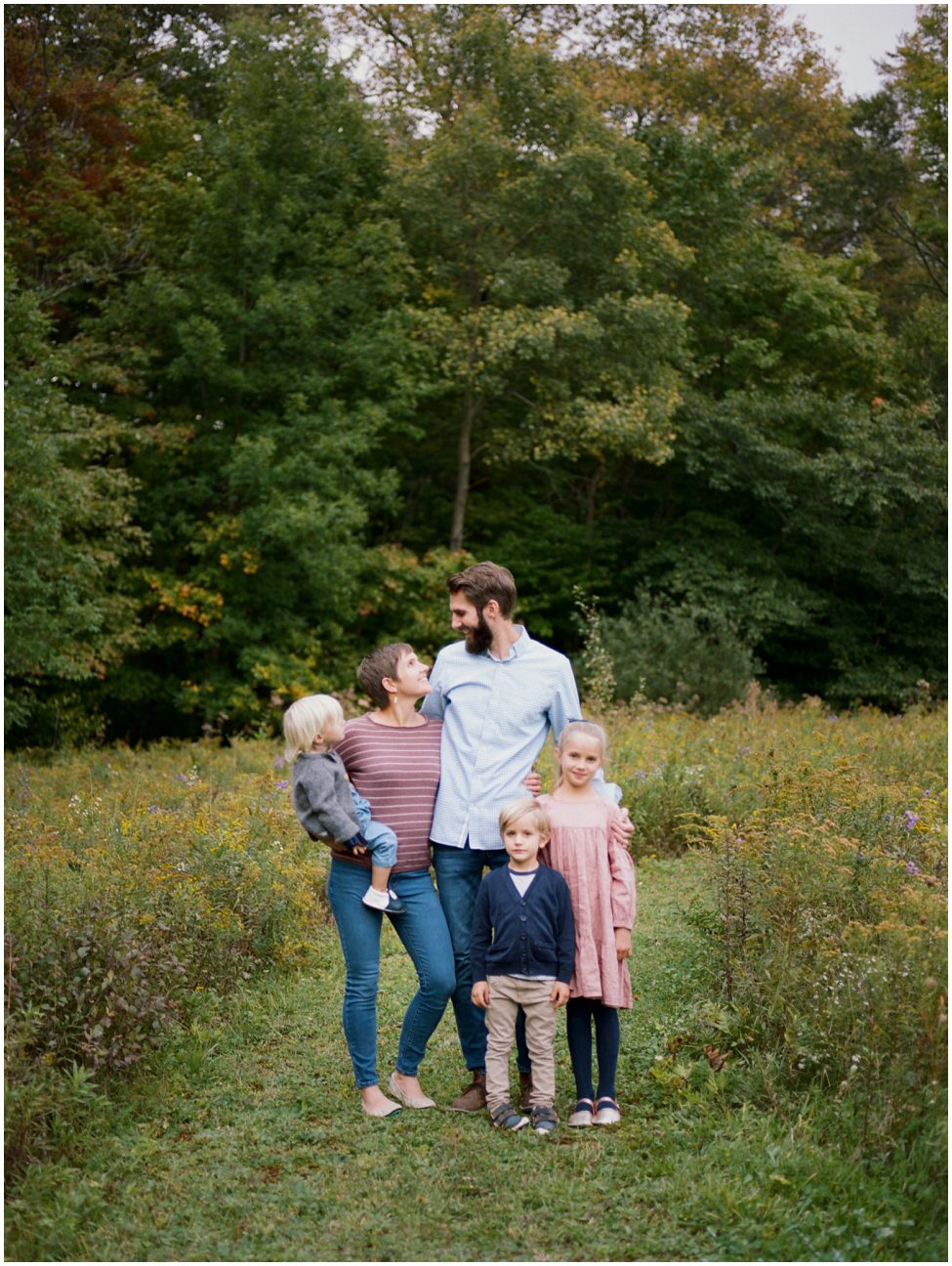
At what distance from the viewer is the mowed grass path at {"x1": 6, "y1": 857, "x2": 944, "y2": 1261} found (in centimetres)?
343

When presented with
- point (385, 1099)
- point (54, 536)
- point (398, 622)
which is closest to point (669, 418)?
point (398, 622)

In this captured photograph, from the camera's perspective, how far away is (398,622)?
1820 centimetres

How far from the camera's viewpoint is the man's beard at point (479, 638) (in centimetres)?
434

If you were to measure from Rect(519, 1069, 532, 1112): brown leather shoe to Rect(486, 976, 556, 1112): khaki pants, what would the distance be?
0.13 m

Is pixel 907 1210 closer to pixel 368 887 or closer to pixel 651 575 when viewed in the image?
pixel 368 887

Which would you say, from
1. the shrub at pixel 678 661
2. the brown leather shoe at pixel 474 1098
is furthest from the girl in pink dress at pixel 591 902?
the shrub at pixel 678 661

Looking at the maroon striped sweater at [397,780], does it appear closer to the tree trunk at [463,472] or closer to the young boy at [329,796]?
the young boy at [329,796]

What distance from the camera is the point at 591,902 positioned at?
414 cm

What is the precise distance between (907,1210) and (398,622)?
1509 cm

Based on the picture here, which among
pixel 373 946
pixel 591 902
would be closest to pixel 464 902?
pixel 373 946

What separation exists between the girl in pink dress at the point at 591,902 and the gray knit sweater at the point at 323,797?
2.34 feet

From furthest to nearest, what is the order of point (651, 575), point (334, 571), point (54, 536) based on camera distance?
1. point (651, 575)
2. point (334, 571)
3. point (54, 536)

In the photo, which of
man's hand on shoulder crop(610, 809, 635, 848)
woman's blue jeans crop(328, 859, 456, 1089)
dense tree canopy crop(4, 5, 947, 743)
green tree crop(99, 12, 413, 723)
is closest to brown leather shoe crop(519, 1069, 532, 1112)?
woman's blue jeans crop(328, 859, 456, 1089)

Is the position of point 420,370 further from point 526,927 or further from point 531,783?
point 526,927
